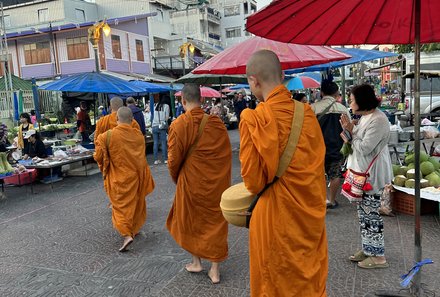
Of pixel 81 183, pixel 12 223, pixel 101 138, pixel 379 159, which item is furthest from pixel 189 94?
pixel 81 183

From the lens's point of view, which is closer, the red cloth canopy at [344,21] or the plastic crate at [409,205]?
the red cloth canopy at [344,21]

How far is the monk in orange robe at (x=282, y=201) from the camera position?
6.80 feet

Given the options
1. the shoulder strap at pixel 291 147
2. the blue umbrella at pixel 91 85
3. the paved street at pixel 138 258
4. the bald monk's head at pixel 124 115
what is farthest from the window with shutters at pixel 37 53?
the shoulder strap at pixel 291 147

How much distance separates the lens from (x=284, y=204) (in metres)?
2.13

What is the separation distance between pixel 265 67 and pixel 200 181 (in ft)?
4.84

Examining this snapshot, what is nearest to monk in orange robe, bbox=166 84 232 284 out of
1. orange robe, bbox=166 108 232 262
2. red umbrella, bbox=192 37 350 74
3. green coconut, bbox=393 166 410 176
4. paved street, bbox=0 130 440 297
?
orange robe, bbox=166 108 232 262

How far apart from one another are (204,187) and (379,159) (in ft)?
5.19

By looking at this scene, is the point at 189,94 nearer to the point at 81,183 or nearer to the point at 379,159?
the point at 379,159

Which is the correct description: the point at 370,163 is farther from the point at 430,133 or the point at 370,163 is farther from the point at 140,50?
the point at 140,50

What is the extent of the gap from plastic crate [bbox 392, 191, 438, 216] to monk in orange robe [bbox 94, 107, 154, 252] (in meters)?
3.28

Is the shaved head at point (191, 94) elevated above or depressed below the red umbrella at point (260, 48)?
below

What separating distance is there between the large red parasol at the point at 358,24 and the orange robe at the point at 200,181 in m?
1.00

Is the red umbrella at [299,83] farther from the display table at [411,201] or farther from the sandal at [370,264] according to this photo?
the sandal at [370,264]

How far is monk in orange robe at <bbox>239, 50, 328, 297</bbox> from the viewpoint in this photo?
2072mm
